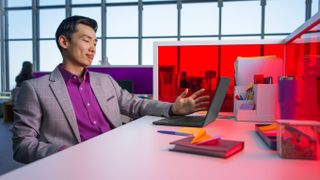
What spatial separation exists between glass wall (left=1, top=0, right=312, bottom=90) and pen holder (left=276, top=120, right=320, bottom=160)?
5.29m

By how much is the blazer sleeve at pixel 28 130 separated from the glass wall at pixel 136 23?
4.59 meters

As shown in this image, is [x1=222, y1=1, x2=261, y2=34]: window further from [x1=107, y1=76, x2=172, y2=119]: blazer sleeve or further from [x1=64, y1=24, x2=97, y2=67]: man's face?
[x1=64, y1=24, x2=97, y2=67]: man's face

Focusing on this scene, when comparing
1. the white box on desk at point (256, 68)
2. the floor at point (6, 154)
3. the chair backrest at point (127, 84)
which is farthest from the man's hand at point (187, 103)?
the floor at point (6, 154)

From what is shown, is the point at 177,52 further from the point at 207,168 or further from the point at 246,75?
the point at 207,168

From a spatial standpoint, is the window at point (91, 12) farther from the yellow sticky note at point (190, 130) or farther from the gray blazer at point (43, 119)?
the yellow sticky note at point (190, 130)

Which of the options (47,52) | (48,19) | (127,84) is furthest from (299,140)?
(48,19)

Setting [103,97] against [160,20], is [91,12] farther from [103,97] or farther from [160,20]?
[103,97]

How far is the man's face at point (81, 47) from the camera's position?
149 cm

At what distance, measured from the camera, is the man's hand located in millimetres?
1410

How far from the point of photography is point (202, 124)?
4.08ft

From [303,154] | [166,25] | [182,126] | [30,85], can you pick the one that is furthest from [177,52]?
[166,25]

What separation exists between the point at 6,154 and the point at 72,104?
2.52 meters

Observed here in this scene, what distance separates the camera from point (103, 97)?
1.53 m

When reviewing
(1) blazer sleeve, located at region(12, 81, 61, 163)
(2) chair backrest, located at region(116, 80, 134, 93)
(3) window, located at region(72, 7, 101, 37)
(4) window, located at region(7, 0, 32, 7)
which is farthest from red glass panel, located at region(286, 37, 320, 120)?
(4) window, located at region(7, 0, 32, 7)
